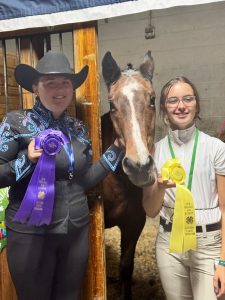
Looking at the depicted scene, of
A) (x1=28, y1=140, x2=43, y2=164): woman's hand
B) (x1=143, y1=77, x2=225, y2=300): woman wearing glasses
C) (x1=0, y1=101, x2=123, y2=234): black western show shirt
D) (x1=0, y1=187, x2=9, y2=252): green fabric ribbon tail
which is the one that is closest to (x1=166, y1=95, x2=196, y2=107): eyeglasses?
(x1=143, y1=77, x2=225, y2=300): woman wearing glasses

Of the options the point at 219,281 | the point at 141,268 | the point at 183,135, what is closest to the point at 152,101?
the point at 183,135

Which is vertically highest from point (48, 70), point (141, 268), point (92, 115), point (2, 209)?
point (48, 70)

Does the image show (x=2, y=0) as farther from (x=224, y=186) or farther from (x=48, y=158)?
(x=224, y=186)

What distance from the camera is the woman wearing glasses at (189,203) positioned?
1314 mm

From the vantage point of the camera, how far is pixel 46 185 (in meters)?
1.30

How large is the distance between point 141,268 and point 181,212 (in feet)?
5.08

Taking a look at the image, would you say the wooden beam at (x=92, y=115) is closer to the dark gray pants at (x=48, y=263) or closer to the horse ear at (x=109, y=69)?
the horse ear at (x=109, y=69)

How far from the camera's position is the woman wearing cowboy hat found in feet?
4.19

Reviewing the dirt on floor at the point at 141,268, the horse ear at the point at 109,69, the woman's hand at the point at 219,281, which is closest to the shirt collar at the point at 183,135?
the horse ear at the point at 109,69

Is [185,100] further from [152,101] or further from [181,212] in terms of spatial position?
[181,212]

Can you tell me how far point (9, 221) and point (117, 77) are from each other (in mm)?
786

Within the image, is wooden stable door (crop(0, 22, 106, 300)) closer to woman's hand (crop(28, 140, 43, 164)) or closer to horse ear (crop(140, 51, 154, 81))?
horse ear (crop(140, 51, 154, 81))

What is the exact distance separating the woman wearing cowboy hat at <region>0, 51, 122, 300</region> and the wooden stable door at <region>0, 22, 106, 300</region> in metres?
0.22

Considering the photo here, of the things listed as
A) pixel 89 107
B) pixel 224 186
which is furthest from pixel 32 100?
pixel 224 186
